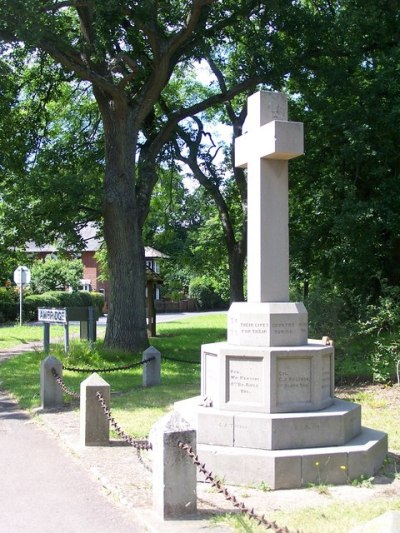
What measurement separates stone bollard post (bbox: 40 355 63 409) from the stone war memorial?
12.8 feet

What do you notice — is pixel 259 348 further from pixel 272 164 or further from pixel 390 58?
pixel 390 58

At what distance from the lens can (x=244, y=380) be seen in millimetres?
7328

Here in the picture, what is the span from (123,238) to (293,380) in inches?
477

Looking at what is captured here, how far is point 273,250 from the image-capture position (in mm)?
7875

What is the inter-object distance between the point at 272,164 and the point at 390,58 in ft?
43.6

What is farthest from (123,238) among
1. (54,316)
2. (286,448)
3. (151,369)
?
(286,448)

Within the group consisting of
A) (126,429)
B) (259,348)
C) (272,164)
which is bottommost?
(126,429)

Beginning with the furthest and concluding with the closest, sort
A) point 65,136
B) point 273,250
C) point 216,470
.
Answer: point 65,136, point 273,250, point 216,470

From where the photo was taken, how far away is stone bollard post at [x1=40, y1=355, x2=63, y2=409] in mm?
11203

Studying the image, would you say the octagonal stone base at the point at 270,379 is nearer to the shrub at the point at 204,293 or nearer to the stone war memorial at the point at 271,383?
the stone war memorial at the point at 271,383

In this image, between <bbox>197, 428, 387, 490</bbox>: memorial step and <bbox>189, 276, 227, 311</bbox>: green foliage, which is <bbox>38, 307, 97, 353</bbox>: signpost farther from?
<bbox>189, 276, 227, 311</bbox>: green foliage

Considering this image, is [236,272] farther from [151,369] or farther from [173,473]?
[173,473]

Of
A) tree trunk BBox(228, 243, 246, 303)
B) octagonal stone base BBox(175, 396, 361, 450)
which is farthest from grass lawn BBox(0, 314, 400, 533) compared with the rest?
tree trunk BBox(228, 243, 246, 303)

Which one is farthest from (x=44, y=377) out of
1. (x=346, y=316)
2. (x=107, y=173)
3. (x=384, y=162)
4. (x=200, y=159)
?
(x=200, y=159)
